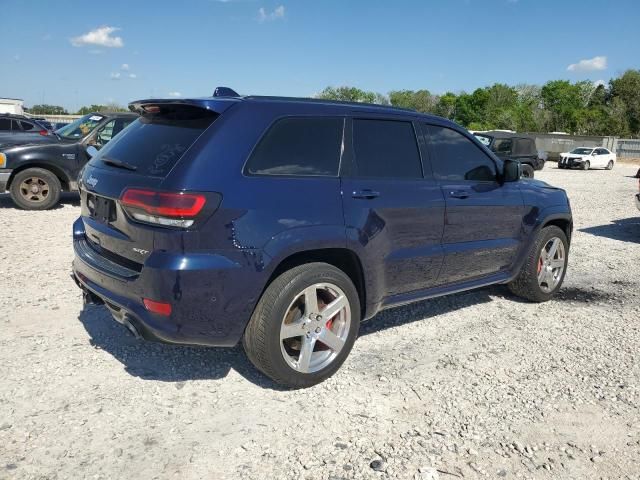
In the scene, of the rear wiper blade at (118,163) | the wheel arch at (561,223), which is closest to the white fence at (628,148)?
the wheel arch at (561,223)

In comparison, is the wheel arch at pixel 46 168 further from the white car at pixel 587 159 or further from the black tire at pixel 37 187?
the white car at pixel 587 159

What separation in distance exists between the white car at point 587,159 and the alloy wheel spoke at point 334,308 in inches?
1290

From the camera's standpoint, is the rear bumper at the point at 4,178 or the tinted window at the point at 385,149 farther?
the rear bumper at the point at 4,178

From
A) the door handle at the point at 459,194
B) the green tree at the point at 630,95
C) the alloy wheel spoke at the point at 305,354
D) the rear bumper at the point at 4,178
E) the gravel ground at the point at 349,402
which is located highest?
the green tree at the point at 630,95

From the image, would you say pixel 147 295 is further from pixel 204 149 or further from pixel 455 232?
pixel 455 232

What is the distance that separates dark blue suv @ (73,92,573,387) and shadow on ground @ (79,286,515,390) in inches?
19.6

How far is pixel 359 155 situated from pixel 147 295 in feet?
5.45

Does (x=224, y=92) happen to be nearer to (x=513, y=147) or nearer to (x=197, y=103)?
(x=197, y=103)

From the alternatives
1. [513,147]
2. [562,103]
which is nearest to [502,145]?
[513,147]

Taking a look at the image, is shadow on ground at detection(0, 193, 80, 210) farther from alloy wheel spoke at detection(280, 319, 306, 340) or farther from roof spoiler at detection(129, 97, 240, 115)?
alloy wheel spoke at detection(280, 319, 306, 340)

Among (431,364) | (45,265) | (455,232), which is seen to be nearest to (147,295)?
(431,364)

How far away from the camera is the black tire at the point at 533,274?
517cm

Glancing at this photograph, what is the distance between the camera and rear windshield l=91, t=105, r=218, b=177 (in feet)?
10.3

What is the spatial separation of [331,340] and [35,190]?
7.99 meters
